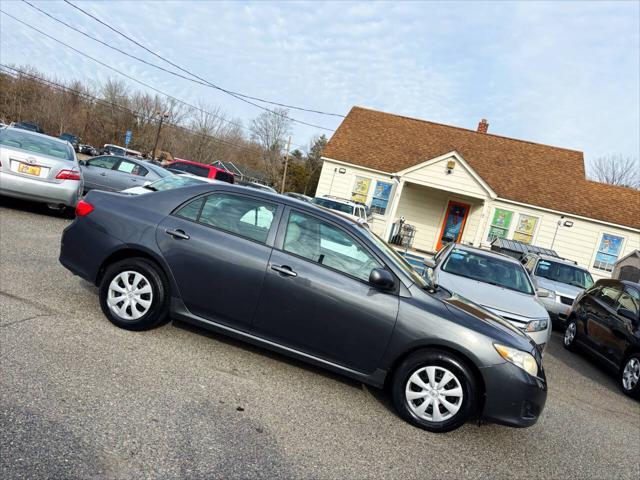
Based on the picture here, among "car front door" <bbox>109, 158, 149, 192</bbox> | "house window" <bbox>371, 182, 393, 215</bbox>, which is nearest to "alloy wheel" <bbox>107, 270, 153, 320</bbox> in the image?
"car front door" <bbox>109, 158, 149, 192</bbox>

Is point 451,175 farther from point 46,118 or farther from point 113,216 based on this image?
point 46,118

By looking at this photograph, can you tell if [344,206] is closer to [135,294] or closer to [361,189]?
[361,189]

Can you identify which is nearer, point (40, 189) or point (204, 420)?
point (204, 420)

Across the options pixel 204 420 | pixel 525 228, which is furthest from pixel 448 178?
pixel 204 420

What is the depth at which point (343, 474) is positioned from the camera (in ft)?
9.48

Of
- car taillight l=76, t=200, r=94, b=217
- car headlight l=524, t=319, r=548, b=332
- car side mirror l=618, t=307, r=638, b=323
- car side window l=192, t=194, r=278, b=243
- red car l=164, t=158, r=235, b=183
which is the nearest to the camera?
car side window l=192, t=194, r=278, b=243

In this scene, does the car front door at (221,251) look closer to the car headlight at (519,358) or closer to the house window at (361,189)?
the car headlight at (519,358)

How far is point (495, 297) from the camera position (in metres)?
6.42

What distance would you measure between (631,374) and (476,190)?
39.9 ft

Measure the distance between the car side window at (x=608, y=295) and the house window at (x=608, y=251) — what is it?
12834 millimetres

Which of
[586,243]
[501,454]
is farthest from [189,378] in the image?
[586,243]

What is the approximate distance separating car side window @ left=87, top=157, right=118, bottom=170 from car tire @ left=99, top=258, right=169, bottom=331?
8.42 metres

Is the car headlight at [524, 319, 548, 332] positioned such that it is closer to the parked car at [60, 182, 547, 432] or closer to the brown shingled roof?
the parked car at [60, 182, 547, 432]

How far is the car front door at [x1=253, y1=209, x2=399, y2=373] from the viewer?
378 centimetres
